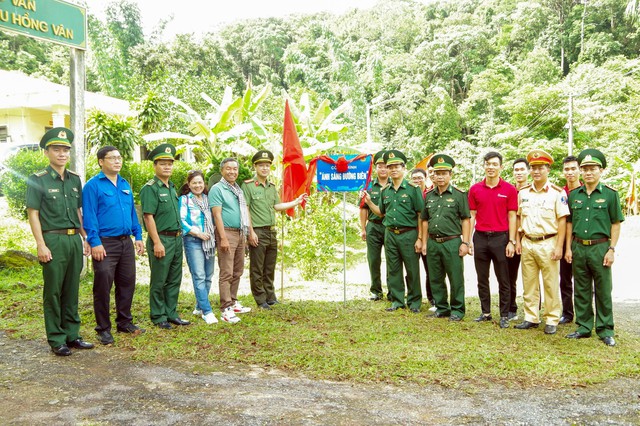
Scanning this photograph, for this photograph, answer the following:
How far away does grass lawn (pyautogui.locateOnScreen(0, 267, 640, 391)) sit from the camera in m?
4.33

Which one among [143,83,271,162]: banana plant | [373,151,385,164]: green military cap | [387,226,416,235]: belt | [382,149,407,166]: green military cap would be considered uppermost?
[143,83,271,162]: banana plant

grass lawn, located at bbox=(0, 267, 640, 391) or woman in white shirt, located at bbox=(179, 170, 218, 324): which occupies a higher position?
woman in white shirt, located at bbox=(179, 170, 218, 324)

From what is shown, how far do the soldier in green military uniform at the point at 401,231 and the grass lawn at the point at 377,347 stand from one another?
1.08 feet

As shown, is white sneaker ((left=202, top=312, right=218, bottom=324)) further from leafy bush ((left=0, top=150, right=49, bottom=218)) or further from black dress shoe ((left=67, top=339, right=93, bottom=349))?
leafy bush ((left=0, top=150, right=49, bottom=218))

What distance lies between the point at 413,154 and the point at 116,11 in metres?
21.1

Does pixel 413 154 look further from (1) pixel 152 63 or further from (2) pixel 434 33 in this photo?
(1) pixel 152 63

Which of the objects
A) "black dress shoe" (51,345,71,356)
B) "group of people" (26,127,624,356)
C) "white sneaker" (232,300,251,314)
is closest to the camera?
"black dress shoe" (51,345,71,356)

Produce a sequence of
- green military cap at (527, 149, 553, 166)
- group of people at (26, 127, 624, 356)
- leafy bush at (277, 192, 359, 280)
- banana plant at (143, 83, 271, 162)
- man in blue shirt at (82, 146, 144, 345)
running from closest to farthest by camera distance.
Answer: group of people at (26, 127, 624, 356) < man in blue shirt at (82, 146, 144, 345) < green military cap at (527, 149, 553, 166) < leafy bush at (277, 192, 359, 280) < banana plant at (143, 83, 271, 162)

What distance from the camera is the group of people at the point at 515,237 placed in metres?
5.21

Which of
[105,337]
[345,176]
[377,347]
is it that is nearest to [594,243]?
[377,347]

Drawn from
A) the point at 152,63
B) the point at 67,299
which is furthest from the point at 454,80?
the point at 67,299

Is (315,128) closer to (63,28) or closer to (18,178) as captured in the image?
(18,178)

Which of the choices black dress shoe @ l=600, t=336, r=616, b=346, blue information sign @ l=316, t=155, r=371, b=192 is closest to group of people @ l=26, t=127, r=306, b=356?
blue information sign @ l=316, t=155, r=371, b=192

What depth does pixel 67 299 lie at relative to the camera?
4.86m
